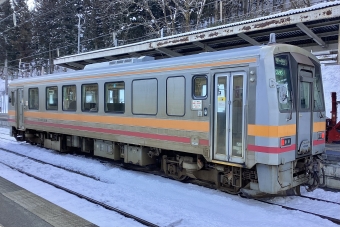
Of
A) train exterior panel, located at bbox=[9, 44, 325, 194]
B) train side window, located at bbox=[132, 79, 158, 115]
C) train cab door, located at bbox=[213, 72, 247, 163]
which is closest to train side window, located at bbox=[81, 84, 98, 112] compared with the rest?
train exterior panel, located at bbox=[9, 44, 325, 194]

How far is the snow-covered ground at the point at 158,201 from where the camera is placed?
5.43 meters

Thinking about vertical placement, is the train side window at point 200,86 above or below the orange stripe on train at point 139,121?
above

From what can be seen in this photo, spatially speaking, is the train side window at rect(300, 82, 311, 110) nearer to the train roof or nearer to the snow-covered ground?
the train roof

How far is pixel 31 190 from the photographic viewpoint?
713cm

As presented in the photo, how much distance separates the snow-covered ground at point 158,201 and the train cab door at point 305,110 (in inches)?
47.3

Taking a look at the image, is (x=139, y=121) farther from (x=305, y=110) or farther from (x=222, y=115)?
(x=305, y=110)

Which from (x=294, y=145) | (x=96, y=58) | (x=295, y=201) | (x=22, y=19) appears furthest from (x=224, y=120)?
(x=22, y=19)

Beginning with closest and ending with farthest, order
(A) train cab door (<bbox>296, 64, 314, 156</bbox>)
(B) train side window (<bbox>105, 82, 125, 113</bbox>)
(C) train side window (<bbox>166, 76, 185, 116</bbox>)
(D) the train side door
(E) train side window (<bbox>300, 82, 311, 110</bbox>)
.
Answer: (A) train cab door (<bbox>296, 64, 314, 156</bbox>) < (E) train side window (<bbox>300, 82, 311, 110</bbox>) < (C) train side window (<bbox>166, 76, 185, 116</bbox>) < (B) train side window (<bbox>105, 82, 125, 113</bbox>) < (D) the train side door

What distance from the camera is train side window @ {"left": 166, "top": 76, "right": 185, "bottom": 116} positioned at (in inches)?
292

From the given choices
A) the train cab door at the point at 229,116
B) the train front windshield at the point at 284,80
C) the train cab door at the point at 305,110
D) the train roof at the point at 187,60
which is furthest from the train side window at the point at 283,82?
the train cab door at the point at 229,116

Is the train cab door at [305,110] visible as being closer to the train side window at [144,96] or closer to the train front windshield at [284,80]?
the train front windshield at [284,80]

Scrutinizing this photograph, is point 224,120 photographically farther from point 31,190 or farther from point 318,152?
point 31,190

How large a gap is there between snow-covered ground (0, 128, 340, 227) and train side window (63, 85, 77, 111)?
264 centimetres

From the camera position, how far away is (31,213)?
18.0 feet
